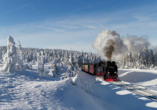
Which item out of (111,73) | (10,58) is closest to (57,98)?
(10,58)

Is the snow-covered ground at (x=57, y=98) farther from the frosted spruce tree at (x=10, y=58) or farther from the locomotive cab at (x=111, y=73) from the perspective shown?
the locomotive cab at (x=111, y=73)

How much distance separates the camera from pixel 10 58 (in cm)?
1441

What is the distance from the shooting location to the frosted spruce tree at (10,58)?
14.0 m

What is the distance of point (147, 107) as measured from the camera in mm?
10258

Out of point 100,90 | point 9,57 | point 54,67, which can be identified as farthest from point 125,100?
point 54,67

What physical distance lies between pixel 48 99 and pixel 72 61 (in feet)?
78.0

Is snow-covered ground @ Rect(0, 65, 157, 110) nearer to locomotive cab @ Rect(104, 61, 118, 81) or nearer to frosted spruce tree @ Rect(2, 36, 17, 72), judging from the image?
frosted spruce tree @ Rect(2, 36, 17, 72)

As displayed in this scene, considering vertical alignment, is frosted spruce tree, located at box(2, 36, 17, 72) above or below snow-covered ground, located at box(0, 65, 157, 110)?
above

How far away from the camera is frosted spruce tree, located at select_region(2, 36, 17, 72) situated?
550 inches

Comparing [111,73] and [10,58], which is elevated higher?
[10,58]

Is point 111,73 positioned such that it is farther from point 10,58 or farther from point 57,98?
point 10,58

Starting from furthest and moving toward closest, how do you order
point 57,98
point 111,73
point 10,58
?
point 111,73, point 10,58, point 57,98

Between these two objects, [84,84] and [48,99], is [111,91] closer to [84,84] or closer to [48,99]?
[84,84]

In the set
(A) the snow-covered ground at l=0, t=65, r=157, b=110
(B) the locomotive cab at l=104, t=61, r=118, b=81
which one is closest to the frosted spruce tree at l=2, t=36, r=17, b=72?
(A) the snow-covered ground at l=0, t=65, r=157, b=110
